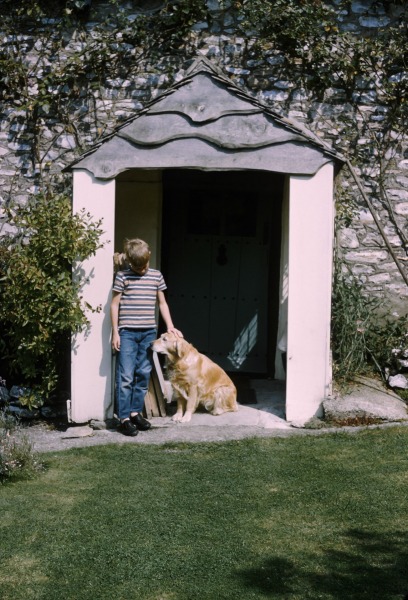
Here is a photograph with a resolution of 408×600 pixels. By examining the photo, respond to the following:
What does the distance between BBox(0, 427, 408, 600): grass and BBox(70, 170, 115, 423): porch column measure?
88cm

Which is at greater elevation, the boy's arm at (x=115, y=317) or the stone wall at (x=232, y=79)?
the stone wall at (x=232, y=79)

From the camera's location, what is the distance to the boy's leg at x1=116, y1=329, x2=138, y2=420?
26.8ft

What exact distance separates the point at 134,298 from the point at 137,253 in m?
0.44

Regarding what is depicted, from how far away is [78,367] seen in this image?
8398 mm

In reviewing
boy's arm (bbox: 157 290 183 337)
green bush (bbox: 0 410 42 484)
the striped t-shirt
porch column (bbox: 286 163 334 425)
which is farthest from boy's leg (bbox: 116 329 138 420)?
porch column (bbox: 286 163 334 425)

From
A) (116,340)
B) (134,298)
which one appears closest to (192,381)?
(116,340)

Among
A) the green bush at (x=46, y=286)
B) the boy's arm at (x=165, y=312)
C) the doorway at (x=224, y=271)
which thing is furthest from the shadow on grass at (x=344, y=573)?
the doorway at (x=224, y=271)

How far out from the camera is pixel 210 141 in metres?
8.29

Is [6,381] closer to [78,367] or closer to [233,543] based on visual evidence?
[78,367]

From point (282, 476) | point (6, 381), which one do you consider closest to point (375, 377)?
point (282, 476)

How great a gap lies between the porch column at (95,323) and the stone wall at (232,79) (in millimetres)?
1641

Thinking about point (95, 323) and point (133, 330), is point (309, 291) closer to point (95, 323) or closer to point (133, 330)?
point (133, 330)

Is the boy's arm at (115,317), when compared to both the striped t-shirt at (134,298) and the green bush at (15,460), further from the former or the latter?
the green bush at (15,460)

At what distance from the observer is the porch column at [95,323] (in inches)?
330
